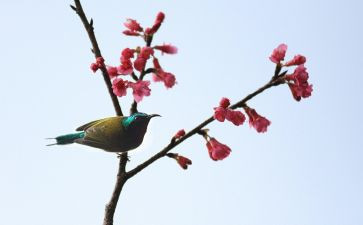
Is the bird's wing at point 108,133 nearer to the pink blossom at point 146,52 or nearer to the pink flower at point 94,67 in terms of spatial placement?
the pink flower at point 94,67

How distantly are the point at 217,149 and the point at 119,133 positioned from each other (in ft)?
2.03

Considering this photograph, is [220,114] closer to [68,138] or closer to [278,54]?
[278,54]

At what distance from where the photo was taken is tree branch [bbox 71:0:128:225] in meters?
2.61

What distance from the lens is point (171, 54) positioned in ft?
8.27

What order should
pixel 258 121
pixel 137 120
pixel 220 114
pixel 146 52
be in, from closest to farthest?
pixel 220 114, pixel 146 52, pixel 258 121, pixel 137 120

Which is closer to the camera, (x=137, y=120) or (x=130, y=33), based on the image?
(x=130, y=33)

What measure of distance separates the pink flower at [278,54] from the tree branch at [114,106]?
104 cm

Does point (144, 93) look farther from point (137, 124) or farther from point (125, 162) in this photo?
point (125, 162)

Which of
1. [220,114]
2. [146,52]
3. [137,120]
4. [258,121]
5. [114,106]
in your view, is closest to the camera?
[220,114]

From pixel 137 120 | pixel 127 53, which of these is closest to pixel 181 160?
pixel 137 120

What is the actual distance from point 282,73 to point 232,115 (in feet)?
1.28

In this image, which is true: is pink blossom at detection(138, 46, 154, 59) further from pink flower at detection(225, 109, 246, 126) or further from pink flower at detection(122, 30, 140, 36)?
pink flower at detection(225, 109, 246, 126)

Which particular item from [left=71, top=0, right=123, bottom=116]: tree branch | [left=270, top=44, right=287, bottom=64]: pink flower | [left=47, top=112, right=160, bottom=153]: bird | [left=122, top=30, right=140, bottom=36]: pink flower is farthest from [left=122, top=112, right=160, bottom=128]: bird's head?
[left=270, top=44, right=287, bottom=64]: pink flower

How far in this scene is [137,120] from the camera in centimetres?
270
